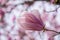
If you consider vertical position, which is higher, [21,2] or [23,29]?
[21,2]

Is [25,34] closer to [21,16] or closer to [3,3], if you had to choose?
[21,16]

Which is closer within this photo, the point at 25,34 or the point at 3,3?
the point at 25,34

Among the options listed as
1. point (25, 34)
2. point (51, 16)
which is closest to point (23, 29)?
point (25, 34)

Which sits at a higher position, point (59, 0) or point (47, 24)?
point (59, 0)

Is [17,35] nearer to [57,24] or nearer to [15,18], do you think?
[15,18]

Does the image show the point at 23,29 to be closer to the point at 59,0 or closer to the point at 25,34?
the point at 25,34

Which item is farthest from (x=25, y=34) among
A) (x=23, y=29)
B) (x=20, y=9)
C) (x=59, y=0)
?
(x=59, y=0)
